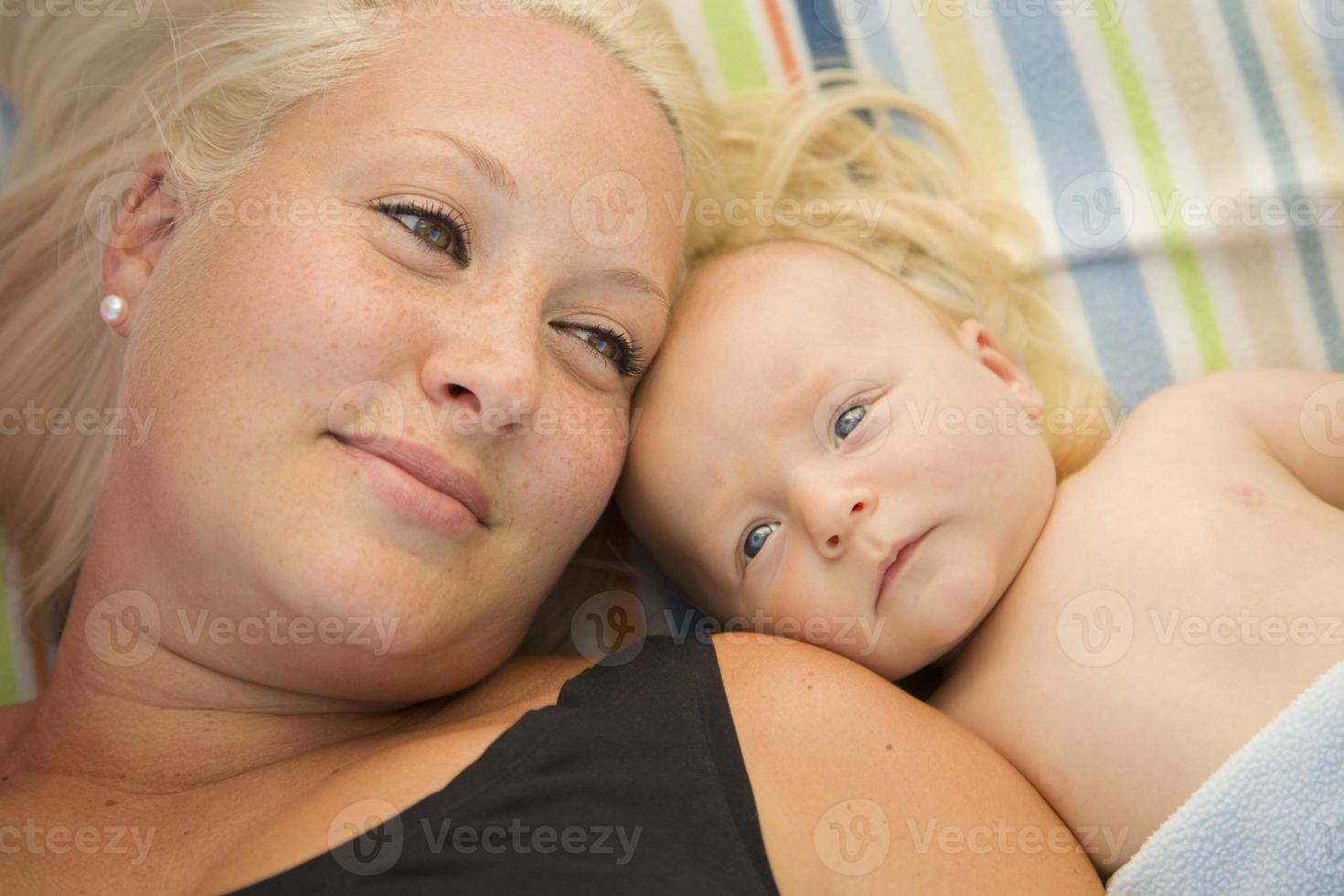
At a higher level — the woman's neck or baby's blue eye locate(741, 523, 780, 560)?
the woman's neck

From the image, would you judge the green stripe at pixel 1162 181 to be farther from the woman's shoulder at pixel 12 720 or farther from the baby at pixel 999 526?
the woman's shoulder at pixel 12 720

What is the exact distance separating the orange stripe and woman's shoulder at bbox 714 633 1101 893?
49.4 inches

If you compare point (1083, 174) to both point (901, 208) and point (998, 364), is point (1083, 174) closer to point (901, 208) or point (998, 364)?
point (901, 208)

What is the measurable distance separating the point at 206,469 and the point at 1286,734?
1.35m

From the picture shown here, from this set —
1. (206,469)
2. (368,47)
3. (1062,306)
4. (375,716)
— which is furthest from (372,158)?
(1062,306)

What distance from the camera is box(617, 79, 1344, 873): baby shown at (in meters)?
1.51

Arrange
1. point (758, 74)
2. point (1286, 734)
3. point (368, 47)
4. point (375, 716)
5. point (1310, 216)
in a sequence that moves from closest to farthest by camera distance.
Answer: point (1286, 734), point (368, 47), point (375, 716), point (1310, 216), point (758, 74)

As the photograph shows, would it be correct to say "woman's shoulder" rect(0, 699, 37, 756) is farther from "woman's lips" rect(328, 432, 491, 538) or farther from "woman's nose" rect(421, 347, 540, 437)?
"woman's nose" rect(421, 347, 540, 437)

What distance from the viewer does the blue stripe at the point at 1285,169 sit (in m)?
2.05

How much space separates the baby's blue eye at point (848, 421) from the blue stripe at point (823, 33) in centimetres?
89

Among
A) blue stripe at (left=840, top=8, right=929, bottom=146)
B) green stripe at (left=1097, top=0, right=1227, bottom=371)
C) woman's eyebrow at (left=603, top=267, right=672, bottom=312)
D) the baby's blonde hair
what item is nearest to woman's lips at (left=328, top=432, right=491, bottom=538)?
woman's eyebrow at (left=603, top=267, right=672, bottom=312)

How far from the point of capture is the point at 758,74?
2262 mm

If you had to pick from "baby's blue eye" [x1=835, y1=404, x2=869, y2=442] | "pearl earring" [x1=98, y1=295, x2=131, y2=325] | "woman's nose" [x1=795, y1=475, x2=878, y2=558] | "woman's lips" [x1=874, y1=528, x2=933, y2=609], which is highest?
"pearl earring" [x1=98, y1=295, x2=131, y2=325]

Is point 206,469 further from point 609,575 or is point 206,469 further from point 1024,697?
point 1024,697
